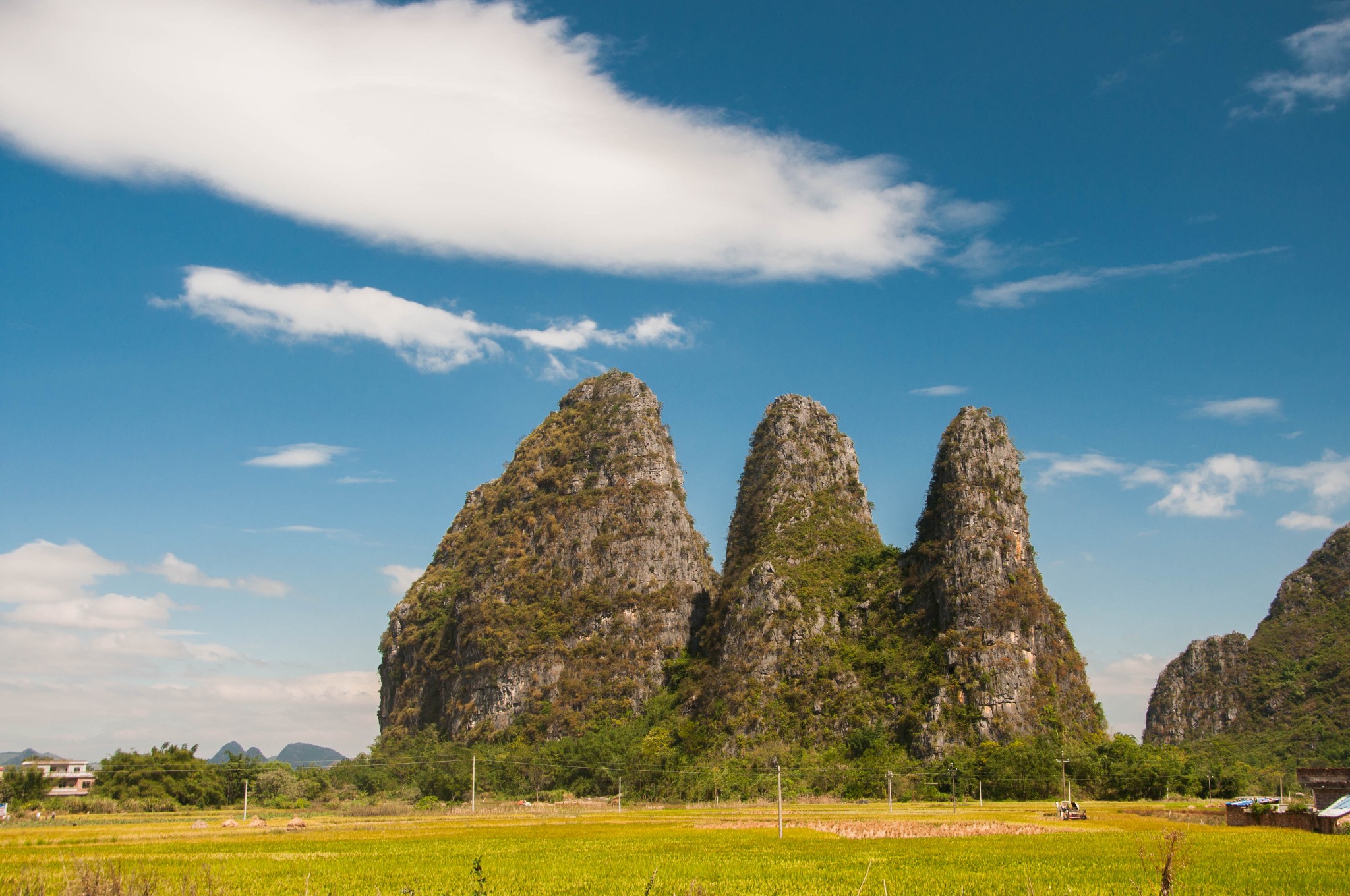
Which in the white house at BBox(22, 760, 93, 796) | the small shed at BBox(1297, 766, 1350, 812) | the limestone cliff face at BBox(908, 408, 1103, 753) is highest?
the limestone cliff face at BBox(908, 408, 1103, 753)

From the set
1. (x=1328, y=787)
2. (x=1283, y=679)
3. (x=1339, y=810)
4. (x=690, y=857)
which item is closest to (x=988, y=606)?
(x=1328, y=787)

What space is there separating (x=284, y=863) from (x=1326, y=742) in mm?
112139

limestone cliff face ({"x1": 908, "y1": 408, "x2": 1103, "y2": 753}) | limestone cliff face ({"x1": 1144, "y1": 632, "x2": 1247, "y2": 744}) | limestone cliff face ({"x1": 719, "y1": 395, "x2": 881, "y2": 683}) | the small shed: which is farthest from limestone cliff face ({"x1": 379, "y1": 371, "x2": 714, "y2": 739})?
limestone cliff face ({"x1": 1144, "y1": 632, "x2": 1247, "y2": 744})

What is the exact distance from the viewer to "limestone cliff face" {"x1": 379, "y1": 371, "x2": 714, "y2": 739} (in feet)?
327

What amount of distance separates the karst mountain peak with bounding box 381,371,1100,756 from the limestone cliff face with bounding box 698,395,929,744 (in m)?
0.21

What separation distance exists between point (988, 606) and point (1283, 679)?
6672 cm

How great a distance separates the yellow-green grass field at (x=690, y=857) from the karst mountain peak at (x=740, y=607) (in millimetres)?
27774

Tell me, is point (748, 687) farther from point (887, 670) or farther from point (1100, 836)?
point (1100, 836)

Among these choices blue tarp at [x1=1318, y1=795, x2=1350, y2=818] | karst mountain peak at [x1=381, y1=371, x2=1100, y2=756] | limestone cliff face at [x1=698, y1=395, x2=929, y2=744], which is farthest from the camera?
limestone cliff face at [x1=698, y1=395, x2=929, y2=744]

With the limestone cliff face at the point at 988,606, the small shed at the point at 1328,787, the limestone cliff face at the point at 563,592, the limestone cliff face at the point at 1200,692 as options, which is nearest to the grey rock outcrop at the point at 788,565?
the limestone cliff face at the point at 563,592

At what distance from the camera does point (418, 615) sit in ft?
375

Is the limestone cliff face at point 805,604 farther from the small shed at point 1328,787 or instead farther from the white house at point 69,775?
the white house at point 69,775

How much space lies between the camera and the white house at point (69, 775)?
9975cm

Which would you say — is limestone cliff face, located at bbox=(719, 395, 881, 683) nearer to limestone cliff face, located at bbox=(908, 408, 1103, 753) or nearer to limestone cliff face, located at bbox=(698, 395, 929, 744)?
limestone cliff face, located at bbox=(698, 395, 929, 744)
